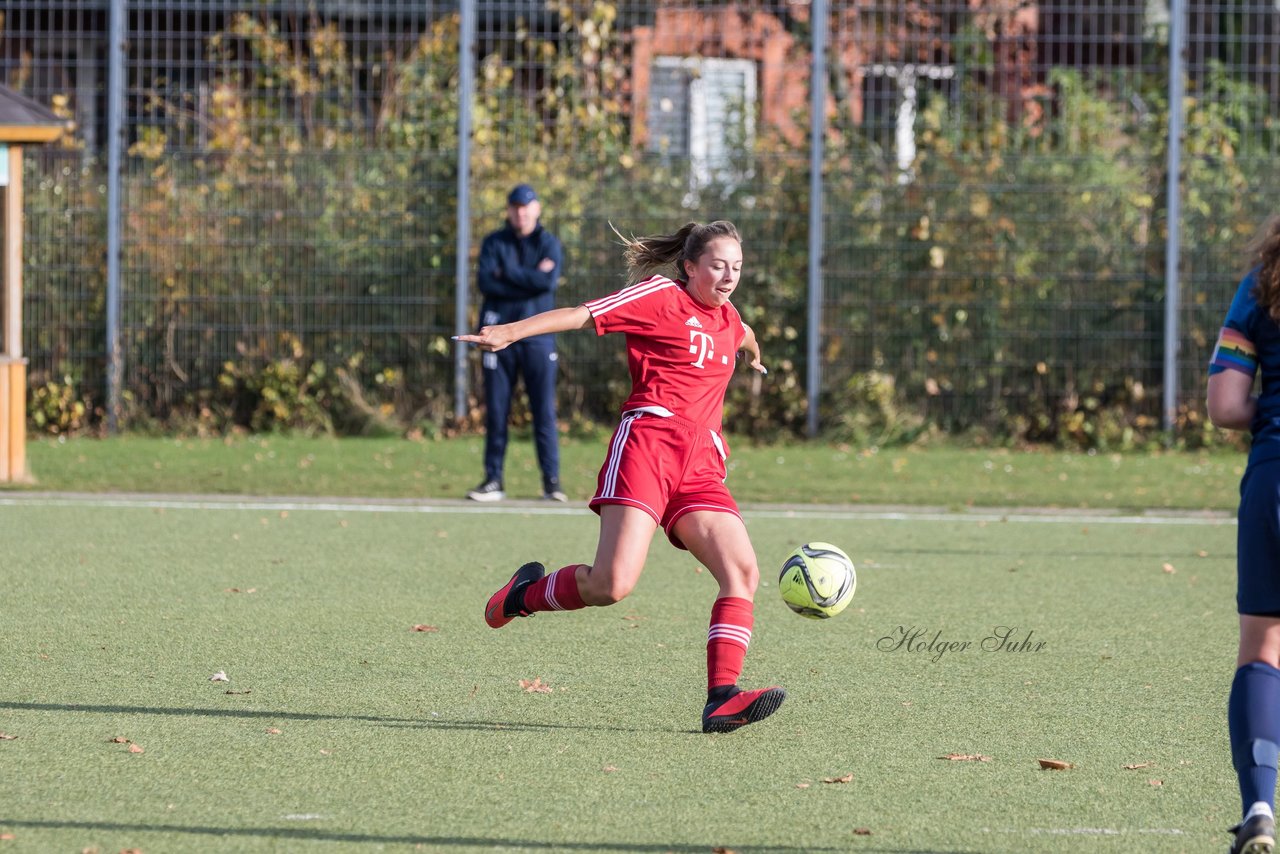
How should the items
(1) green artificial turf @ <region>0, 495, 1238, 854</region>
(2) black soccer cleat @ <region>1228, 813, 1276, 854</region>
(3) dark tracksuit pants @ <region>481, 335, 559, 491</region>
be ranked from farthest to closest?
1. (3) dark tracksuit pants @ <region>481, 335, 559, 491</region>
2. (1) green artificial turf @ <region>0, 495, 1238, 854</region>
3. (2) black soccer cleat @ <region>1228, 813, 1276, 854</region>

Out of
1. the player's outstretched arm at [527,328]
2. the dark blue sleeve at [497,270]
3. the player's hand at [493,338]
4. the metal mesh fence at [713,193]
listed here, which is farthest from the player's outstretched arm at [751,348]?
the metal mesh fence at [713,193]

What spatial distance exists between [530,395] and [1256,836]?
9194 millimetres

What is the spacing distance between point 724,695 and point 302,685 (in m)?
1.63

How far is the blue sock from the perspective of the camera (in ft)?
13.2

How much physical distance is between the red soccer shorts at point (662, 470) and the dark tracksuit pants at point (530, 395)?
6.63m

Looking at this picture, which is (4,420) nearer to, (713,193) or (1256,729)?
(713,193)

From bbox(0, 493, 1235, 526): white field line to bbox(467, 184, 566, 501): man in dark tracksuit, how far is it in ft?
1.19

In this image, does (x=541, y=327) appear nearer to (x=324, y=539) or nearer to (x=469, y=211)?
(x=324, y=539)

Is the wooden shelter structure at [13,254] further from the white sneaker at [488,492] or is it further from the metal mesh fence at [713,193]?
the metal mesh fence at [713,193]

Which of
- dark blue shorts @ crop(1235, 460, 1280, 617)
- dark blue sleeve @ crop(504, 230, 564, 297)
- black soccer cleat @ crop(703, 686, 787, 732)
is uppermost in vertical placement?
dark blue sleeve @ crop(504, 230, 564, 297)

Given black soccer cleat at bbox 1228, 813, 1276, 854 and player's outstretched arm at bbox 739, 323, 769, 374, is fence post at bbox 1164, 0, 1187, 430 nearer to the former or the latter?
player's outstretched arm at bbox 739, 323, 769, 374

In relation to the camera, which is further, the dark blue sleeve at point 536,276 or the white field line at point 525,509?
the dark blue sleeve at point 536,276

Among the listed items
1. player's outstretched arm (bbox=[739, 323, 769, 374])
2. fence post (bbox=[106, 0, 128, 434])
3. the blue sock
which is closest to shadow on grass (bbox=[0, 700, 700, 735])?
player's outstretched arm (bbox=[739, 323, 769, 374])

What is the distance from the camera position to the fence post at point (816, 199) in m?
16.9
